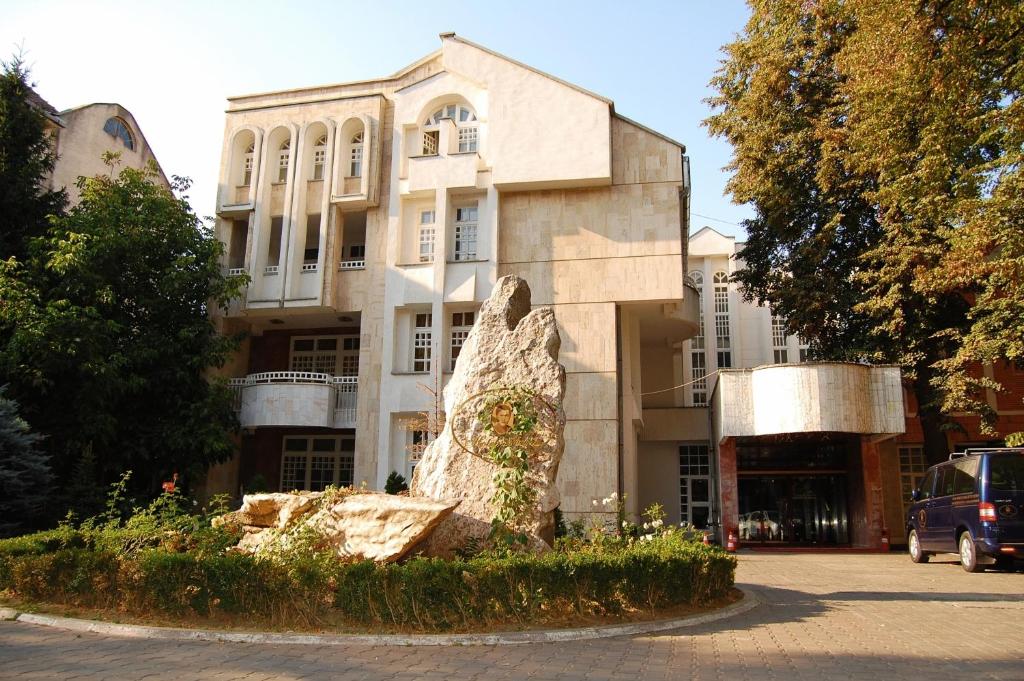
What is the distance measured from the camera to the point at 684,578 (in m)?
9.30

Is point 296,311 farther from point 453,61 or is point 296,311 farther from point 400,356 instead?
point 453,61

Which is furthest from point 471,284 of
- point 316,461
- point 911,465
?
point 911,465

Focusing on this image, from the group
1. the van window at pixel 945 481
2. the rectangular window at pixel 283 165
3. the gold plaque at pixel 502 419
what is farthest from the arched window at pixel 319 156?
the van window at pixel 945 481

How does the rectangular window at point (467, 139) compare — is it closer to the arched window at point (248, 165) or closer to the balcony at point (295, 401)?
the arched window at point (248, 165)

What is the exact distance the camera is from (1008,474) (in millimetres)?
14141

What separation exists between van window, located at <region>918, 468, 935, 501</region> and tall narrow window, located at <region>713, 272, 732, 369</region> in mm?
18593

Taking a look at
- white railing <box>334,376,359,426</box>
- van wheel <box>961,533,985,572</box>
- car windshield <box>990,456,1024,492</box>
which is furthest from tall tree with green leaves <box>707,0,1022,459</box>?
white railing <box>334,376,359,426</box>

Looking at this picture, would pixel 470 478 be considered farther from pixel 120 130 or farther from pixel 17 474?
pixel 120 130

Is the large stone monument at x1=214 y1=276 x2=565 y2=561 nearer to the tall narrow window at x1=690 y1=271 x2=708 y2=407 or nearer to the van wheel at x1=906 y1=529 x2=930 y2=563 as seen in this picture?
the van wheel at x1=906 y1=529 x2=930 y2=563

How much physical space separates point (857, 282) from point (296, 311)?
59.4 feet

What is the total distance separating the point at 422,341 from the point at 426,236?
142 inches

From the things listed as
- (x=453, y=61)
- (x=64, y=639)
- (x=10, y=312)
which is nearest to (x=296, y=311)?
(x=10, y=312)

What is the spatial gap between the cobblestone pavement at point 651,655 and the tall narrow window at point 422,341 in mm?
16325

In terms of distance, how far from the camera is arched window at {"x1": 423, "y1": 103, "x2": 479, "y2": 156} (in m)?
25.7
